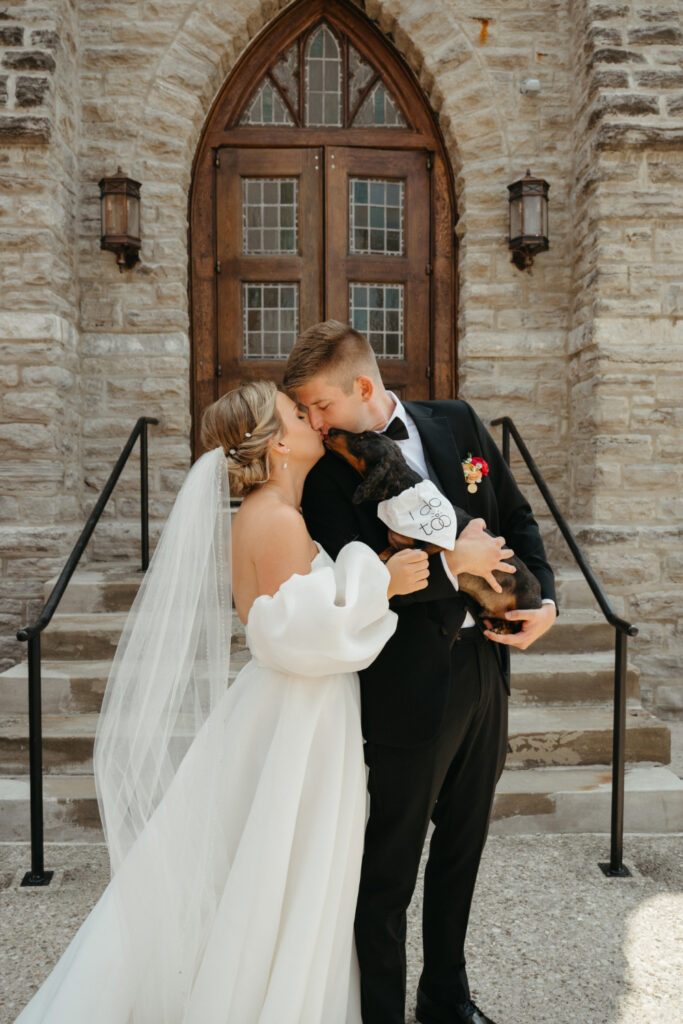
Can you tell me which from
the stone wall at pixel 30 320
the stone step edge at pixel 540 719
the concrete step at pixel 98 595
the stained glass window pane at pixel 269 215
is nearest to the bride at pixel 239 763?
the stone step edge at pixel 540 719

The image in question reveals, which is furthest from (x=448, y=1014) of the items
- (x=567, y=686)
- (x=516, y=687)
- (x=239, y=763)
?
(x=567, y=686)

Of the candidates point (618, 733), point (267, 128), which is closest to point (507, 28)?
point (267, 128)

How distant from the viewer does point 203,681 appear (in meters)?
2.32

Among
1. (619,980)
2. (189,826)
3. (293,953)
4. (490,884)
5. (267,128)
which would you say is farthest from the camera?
(267,128)

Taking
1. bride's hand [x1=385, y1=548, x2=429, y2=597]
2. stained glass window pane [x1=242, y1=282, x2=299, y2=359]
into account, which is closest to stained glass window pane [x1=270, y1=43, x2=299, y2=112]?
stained glass window pane [x1=242, y1=282, x2=299, y2=359]

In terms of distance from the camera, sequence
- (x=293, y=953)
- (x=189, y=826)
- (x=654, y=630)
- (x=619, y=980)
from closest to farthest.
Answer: (x=293, y=953), (x=189, y=826), (x=619, y=980), (x=654, y=630)

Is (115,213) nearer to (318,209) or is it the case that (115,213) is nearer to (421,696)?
(318,209)

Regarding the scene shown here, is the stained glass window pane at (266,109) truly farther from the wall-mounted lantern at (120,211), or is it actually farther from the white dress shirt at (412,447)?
the white dress shirt at (412,447)

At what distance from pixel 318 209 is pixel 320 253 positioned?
0.32 meters

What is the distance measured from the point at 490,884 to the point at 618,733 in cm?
81

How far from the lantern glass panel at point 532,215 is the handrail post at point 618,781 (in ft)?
10.6

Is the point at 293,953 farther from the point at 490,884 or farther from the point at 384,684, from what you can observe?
the point at 490,884

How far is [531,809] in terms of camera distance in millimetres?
3793

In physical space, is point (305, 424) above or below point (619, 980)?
above
